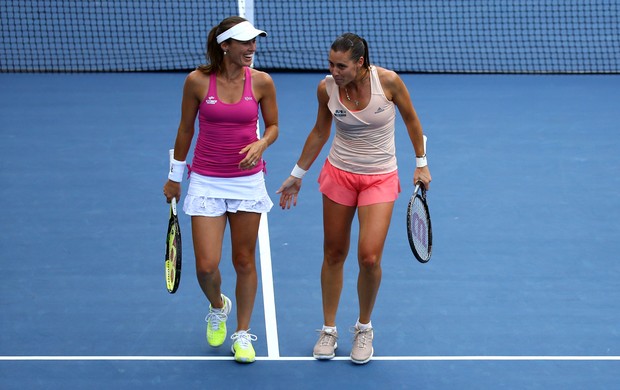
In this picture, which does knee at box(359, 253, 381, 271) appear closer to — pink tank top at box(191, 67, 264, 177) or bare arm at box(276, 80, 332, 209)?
bare arm at box(276, 80, 332, 209)

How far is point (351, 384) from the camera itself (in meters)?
5.44

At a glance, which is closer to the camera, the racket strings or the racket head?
the racket head

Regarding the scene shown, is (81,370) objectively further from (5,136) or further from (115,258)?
(5,136)

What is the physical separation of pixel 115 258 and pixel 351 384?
2.43 metres

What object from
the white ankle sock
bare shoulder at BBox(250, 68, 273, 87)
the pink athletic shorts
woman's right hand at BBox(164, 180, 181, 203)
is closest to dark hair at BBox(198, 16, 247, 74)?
bare shoulder at BBox(250, 68, 273, 87)

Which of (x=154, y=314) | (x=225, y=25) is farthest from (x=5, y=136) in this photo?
(x=225, y=25)

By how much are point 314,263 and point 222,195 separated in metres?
1.80

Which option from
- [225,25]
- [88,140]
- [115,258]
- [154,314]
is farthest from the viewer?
[88,140]

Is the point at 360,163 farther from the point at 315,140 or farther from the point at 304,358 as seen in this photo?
the point at 304,358

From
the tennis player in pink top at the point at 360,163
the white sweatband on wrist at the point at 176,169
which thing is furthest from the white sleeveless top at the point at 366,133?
the white sweatband on wrist at the point at 176,169

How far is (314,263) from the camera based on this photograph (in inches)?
278

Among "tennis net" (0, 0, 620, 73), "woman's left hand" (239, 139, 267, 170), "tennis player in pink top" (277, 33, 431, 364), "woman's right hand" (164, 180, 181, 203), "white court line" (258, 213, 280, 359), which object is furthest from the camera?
"tennis net" (0, 0, 620, 73)

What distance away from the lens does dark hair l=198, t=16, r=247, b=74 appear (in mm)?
5188

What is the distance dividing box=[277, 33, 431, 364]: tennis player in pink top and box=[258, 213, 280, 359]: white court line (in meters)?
0.31
